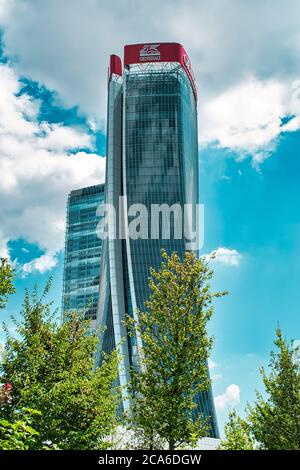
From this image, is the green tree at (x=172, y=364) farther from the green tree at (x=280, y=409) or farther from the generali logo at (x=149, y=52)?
the generali logo at (x=149, y=52)

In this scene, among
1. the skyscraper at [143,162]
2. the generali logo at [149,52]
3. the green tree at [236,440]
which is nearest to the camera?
the green tree at [236,440]

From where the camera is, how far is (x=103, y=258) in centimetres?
12775

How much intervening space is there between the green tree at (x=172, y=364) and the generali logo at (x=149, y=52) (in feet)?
380

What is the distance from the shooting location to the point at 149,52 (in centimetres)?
13625

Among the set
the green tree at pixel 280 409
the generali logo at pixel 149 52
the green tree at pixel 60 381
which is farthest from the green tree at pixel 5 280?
the generali logo at pixel 149 52

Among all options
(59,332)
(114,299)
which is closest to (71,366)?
(59,332)

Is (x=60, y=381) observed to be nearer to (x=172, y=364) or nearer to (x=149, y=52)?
(x=172, y=364)

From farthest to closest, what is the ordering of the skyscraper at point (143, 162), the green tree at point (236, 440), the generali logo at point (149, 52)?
the generali logo at point (149, 52) < the skyscraper at point (143, 162) < the green tree at point (236, 440)

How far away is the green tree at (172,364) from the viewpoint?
87.5 ft

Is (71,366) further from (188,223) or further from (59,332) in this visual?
(188,223)

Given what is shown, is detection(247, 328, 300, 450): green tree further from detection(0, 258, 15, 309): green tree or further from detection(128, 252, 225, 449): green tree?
detection(0, 258, 15, 309): green tree

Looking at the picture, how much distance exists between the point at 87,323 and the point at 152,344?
16.2 ft

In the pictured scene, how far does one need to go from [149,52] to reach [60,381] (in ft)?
408
